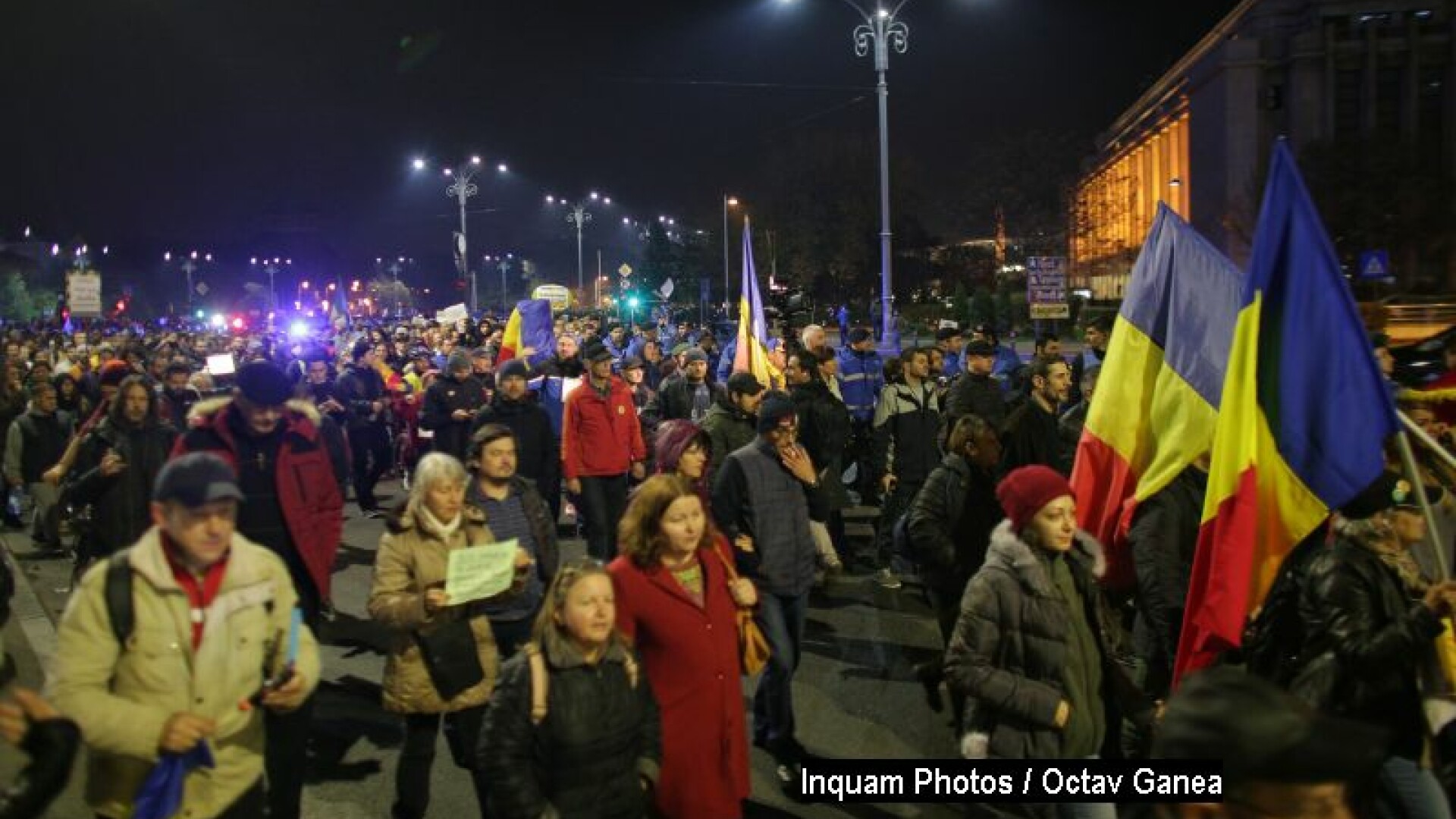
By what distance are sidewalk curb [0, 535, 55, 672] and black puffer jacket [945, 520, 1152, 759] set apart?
20.6ft

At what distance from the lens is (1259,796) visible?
7.58 feet

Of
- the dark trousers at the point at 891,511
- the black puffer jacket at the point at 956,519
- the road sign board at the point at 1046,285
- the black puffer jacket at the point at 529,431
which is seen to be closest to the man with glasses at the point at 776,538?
the black puffer jacket at the point at 956,519

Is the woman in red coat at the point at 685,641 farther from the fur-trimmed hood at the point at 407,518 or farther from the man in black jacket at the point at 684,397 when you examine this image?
the man in black jacket at the point at 684,397

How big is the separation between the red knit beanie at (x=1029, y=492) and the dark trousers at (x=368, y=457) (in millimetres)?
10670

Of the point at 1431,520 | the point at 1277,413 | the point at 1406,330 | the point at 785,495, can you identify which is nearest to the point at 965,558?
the point at 785,495

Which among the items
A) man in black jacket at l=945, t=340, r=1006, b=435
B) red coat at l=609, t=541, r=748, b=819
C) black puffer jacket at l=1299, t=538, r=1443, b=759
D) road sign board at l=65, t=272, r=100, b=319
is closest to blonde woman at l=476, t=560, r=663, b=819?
red coat at l=609, t=541, r=748, b=819

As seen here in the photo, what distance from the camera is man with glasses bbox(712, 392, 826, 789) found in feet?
19.6

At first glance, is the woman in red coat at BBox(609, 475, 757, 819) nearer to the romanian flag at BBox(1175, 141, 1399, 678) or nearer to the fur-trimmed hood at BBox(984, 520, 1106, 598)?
the fur-trimmed hood at BBox(984, 520, 1106, 598)

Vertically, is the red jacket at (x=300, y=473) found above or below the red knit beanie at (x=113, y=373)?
below

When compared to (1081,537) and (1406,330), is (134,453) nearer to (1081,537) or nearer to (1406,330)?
(1081,537)

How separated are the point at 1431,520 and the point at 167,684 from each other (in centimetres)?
401

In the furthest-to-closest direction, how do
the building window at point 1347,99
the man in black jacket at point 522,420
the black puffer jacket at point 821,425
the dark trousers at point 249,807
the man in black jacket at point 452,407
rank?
the building window at point 1347,99 → the man in black jacket at point 452,407 → the black puffer jacket at point 821,425 → the man in black jacket at point 522,420 → the dark trousers at point 249,807

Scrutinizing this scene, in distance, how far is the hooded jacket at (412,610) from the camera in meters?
4.80

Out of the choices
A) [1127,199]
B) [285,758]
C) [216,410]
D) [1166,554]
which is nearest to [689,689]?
[285,758]
